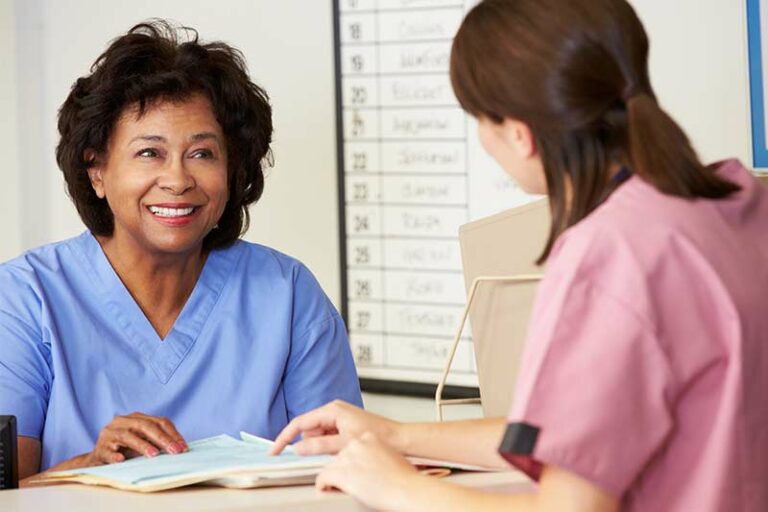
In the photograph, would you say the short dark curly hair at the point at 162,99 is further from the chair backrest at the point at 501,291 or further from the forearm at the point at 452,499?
the forearm at the point at 452,499

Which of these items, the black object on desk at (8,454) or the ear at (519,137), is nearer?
the ear at (519,137)

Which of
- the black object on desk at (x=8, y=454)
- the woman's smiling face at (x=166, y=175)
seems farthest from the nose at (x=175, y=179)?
the black object on desk at (x=8, y=454)

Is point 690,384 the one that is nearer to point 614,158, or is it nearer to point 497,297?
point 614,158

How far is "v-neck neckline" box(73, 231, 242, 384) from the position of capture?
2010 millimetres

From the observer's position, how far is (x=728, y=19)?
2.17 m

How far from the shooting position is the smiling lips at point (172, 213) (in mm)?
2018

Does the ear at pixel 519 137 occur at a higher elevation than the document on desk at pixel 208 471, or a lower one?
higher

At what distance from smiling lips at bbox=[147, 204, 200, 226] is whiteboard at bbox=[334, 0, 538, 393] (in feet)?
2.09

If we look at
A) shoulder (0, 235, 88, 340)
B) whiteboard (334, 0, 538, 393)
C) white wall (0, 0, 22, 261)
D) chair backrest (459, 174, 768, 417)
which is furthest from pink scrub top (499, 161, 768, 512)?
white wall (0, 0, 22, 261)

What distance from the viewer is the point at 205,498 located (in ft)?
4.31

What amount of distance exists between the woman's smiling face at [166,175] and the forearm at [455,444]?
2.42 feet

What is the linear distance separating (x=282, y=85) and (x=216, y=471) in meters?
1.45

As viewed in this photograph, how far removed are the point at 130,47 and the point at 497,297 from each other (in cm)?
77

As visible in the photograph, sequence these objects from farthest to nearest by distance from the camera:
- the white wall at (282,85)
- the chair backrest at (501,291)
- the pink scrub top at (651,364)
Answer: the white wall at (282,85) < the chair backrest at (501,291) < the pink scrub top at (651,364)
